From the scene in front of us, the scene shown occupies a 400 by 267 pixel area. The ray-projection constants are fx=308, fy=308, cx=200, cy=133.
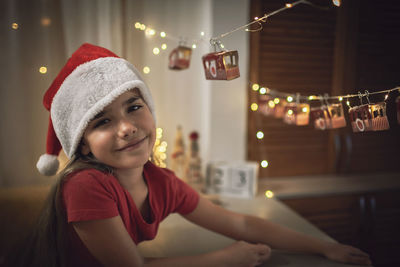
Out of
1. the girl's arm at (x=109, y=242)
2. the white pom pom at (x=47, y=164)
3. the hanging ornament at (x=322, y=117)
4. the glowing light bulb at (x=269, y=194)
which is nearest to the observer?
the girl's arm at (x=109, y=242)

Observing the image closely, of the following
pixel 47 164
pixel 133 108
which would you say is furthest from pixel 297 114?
pixel 47 164

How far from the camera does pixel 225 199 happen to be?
1.45 meters

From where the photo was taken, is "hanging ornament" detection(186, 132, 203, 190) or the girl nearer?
the girl

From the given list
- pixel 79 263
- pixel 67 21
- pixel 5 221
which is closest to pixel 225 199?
pixel 79 263

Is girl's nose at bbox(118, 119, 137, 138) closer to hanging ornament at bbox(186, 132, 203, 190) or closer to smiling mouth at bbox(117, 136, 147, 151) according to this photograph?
smiling mouth at bbox(117, 136, 147, 151)

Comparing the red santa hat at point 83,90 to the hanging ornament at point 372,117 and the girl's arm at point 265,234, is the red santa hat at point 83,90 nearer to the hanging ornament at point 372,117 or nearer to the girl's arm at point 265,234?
the girl's arm at point 265,234

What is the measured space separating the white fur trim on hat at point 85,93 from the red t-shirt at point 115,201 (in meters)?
0.11

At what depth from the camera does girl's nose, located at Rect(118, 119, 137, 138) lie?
0.73 m

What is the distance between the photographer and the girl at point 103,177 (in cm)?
70

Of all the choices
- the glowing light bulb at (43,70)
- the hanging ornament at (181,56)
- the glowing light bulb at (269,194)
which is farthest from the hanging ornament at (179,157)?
the glowing light bulb at (43,70)

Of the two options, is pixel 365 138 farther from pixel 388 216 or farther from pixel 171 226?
pixel 171 226

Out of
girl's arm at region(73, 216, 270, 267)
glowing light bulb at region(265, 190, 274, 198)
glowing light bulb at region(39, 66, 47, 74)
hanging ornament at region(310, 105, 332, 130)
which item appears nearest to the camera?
girl's arm at region(73, 216, 270, 267)

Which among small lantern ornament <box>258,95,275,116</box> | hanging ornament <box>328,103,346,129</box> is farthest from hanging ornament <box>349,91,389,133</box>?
small lantern ornament <box>258,95,275,116</box>

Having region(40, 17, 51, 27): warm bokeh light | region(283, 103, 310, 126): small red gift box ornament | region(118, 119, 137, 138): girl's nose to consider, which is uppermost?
region(40, 17, 51, 27): warm bokeh light
